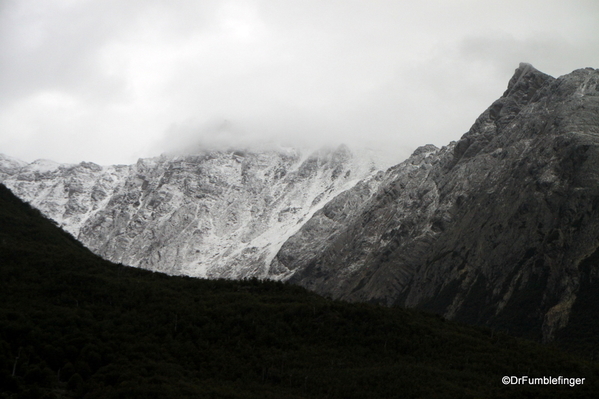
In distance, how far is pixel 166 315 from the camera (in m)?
91.9

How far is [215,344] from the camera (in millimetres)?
87438

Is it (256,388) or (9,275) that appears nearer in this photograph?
(256,388)

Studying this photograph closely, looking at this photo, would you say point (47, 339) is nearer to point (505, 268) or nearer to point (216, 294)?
point (216, 294)

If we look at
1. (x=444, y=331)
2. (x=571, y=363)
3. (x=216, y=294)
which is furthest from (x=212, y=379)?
(x=571, y=363)

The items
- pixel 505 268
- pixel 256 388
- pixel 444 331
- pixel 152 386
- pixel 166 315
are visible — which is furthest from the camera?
pixel 505 268

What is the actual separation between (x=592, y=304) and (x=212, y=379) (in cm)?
11415

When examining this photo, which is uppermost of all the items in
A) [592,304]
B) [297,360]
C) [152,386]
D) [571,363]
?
[592,304]

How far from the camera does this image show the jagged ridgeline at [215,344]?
73750 millimetres

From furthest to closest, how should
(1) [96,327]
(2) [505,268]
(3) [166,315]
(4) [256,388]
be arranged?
(2) [505,268] < (3) [166,315] < (1) [96,327] < (4) [256,388]

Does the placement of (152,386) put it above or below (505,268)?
below

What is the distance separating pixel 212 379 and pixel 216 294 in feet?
92.5

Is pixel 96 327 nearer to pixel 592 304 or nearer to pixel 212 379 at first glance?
pixel 212 379

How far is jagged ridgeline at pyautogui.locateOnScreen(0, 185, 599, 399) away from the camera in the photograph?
2904 inches

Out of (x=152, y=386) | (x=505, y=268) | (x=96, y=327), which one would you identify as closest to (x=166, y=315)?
(x=96, y=327)
